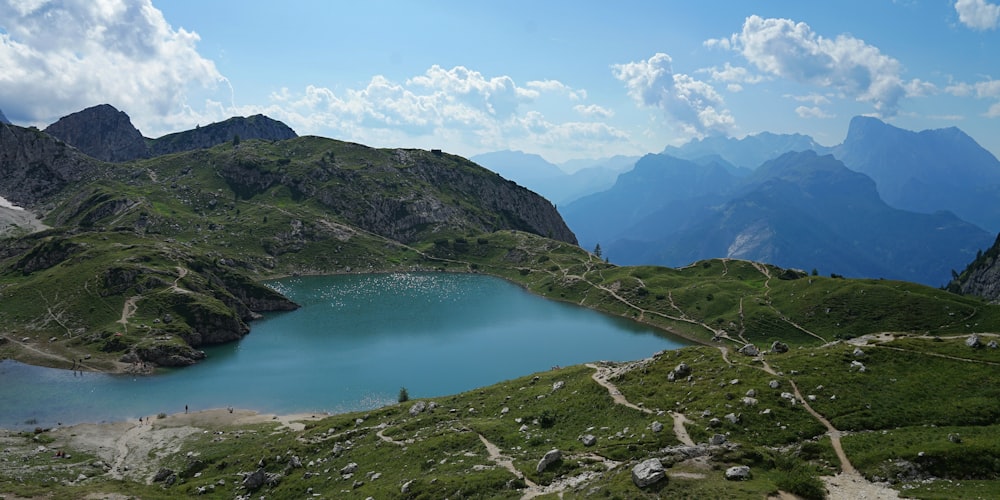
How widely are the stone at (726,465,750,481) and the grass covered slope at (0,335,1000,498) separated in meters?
0.49

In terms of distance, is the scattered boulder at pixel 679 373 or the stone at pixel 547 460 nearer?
the stone at pixel 547 460

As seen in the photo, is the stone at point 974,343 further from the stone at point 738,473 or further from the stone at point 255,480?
the stone at point 255,480

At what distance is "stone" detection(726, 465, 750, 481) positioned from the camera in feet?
111

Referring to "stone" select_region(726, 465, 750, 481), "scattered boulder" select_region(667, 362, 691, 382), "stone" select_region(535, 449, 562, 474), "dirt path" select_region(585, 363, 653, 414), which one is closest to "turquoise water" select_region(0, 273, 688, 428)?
"dirt path" select_region(585, 363, 653, 414)

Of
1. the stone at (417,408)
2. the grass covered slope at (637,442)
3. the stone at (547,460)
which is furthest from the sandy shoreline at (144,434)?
the stone at (547,460)

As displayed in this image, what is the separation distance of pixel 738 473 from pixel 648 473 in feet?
19.5

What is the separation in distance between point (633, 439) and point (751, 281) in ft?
528

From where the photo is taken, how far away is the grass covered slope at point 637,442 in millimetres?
35781

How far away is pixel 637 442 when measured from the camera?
44.5 metres

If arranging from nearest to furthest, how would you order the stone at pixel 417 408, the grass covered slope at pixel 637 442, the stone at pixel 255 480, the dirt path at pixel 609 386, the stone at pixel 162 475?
the grass covered slope at pixel 637 442 → the stone at pixel 255 480 → the dirt path at pixel 609 386 → the stone at pixel 162 475 → the stone at pixel 417 408

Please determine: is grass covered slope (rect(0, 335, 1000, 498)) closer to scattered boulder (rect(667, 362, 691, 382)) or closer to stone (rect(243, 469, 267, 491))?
stone (rect(243, 469, 267, 491))

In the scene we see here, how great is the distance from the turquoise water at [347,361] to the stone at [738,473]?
7555 cm

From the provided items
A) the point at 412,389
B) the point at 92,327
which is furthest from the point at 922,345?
the point at 92,327

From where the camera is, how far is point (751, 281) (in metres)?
186
